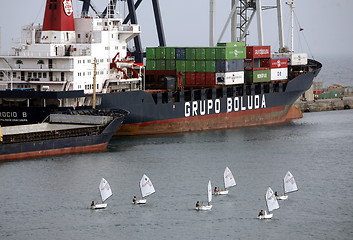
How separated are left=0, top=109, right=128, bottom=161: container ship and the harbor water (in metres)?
0.70

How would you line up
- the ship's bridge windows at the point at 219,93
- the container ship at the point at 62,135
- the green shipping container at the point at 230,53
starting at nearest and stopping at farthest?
the container ship at the point at 62,135 → the green shipping container at the point at 230,53 → the ship's bridge windows at the point at 219,93

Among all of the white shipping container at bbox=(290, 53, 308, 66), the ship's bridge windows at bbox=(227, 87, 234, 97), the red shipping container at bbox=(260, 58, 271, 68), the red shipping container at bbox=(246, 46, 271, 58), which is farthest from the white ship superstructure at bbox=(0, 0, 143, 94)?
the white shipping container at bbox=(290, 53, 308, 66)

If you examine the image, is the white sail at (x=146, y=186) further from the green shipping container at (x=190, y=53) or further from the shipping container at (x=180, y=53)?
the shipping container at (x=180, y=53)

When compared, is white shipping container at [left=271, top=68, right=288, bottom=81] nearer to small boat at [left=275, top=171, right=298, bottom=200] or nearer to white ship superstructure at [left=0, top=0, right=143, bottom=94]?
white ship superstructure at [left=0, top=0, right=143, bottom=94]

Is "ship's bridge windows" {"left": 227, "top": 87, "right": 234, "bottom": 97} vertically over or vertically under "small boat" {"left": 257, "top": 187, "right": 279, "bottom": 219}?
over

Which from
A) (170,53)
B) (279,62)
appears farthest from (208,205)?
(279,62)

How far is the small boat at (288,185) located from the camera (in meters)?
41.8

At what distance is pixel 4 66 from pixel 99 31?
21.5 ft

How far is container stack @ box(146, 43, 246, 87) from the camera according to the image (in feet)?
211

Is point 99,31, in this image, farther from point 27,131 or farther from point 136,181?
point 136,181

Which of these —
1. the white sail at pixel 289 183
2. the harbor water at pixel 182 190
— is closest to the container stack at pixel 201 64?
the harbor water at pixel 182 190

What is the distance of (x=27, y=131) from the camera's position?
5178cm

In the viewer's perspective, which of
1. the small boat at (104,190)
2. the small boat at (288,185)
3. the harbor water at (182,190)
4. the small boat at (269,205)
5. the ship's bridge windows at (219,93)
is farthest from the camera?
the ship's bridge windows at (219,93)

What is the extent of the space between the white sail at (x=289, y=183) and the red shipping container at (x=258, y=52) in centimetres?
2620
